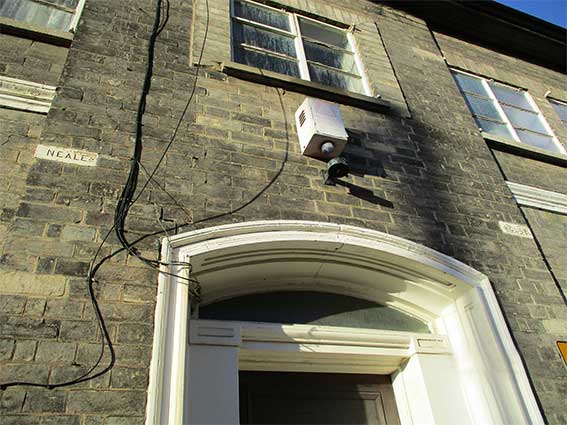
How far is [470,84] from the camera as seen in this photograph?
6.02 m

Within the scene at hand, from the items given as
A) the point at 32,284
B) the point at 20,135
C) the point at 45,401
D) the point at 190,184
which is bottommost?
the point at 45,401

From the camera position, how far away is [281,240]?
282 centimetres

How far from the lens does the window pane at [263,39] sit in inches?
182

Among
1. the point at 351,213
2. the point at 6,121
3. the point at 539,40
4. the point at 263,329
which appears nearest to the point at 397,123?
the point at 351,213

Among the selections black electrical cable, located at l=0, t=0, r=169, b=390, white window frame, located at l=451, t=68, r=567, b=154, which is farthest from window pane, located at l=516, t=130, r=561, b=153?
black electrical cable, located at l=0, t=0, r=169, b=390

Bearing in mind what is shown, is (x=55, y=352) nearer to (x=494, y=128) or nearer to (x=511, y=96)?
(x=494, y=128)

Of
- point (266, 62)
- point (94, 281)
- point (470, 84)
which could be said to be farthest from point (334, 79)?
point (94, 281)

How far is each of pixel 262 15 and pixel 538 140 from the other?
3.95 meters

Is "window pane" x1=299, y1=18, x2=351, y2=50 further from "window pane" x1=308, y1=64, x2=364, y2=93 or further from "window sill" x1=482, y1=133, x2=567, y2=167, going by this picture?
"window sill" x1=482, y1=133, x2=567, y2=167

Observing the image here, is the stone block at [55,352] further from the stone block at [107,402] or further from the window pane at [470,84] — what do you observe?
the window pane at [470,84]

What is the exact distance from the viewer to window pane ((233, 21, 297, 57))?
4633 mm

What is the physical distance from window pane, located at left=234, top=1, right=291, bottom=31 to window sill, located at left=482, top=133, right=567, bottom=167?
2.67 meters

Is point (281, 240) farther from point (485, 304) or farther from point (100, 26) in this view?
point (100, 26)

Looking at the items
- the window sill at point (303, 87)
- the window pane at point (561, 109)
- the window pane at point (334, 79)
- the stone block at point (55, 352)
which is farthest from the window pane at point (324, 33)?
the stone block at point (55, 352)
